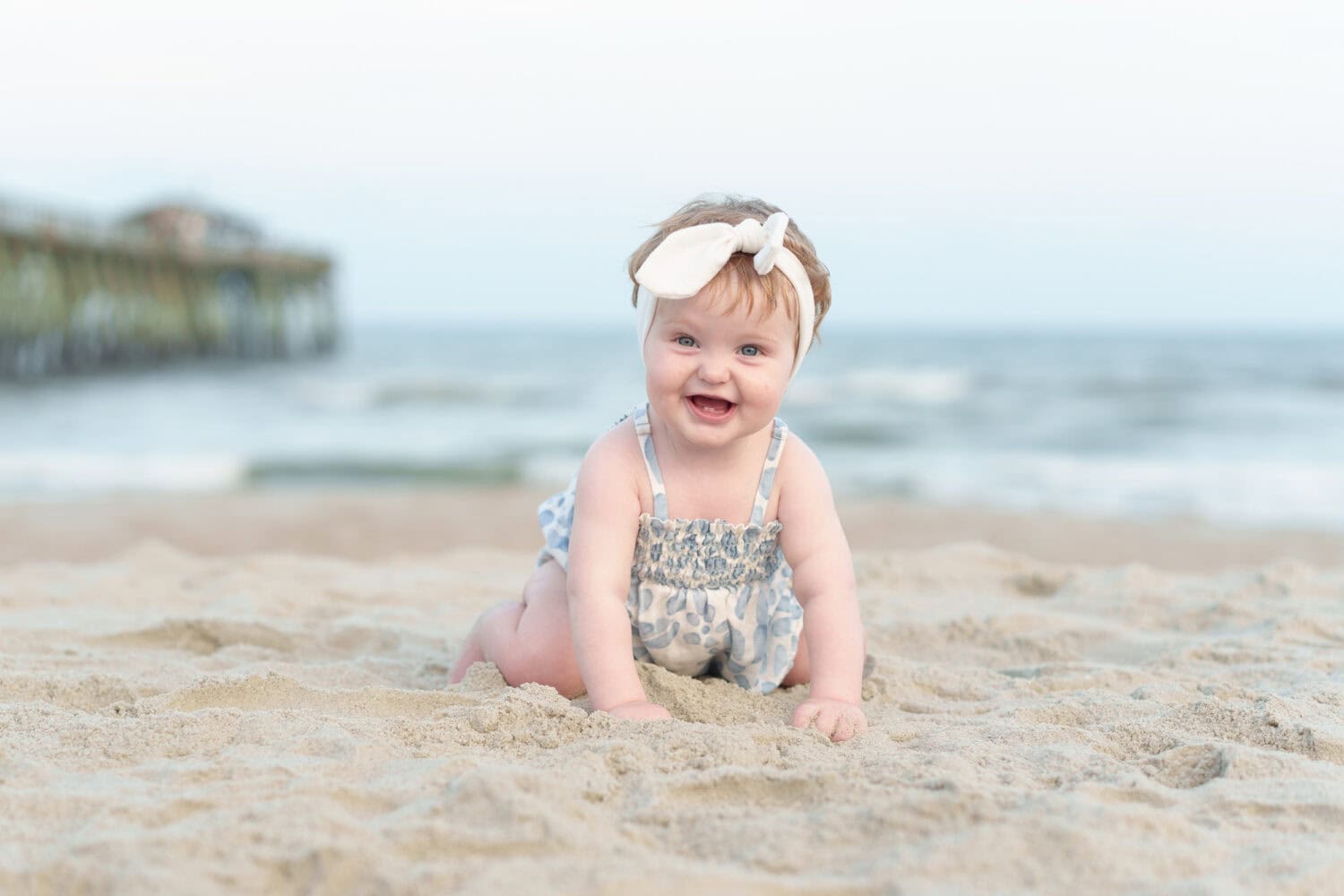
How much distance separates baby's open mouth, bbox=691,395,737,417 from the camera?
2264 mm

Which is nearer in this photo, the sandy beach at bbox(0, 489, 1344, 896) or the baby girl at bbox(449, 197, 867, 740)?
the sandy beach at bbox(0, 489, 1344, 896)

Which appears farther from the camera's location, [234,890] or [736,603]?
[736,603]

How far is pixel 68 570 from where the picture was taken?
14.0ft

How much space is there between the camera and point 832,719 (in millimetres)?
2199

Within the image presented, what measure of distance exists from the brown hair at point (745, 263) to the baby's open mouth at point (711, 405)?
194 mm

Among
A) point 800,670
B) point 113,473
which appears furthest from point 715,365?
point 113,473

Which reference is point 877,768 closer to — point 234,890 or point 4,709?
point 234,890

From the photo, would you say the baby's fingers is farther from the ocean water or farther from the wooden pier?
the wooden pier

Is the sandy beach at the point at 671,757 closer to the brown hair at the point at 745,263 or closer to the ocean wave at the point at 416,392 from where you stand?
the brown hair at the point at 745,263

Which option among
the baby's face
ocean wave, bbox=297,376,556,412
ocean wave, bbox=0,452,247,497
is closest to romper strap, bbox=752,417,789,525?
the baby's face

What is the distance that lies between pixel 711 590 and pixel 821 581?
240mm

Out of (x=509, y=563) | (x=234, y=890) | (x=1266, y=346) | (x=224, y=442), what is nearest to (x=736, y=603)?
(x=234, y=890)

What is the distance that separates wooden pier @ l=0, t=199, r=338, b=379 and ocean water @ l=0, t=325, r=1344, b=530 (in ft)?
2.59

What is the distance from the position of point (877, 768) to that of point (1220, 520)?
19.4 ft
